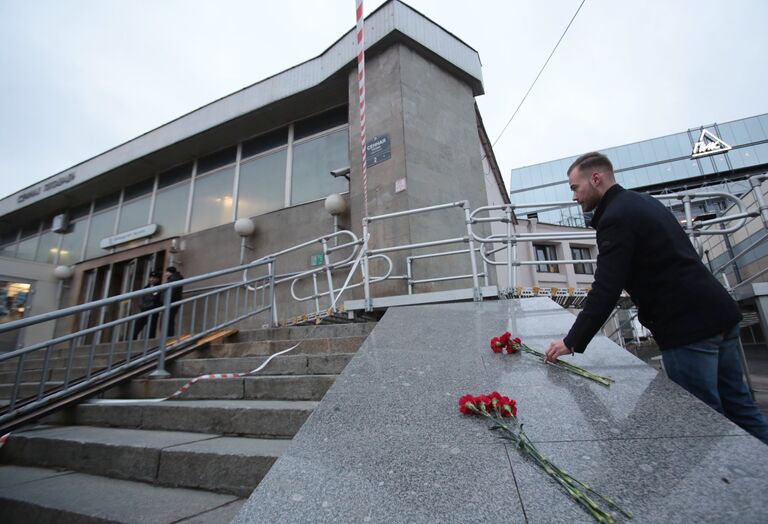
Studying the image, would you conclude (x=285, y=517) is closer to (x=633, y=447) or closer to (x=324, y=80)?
(x=633, y=447)

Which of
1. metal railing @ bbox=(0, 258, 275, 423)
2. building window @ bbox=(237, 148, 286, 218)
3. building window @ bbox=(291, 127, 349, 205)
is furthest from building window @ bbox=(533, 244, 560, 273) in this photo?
metal railing @ bbox=(0, 258, 275, 423)

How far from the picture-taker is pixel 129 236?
11.0 m

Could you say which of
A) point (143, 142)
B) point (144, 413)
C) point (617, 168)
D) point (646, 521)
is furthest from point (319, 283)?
point (617, 168)

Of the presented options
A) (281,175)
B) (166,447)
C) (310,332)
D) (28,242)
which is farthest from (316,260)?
(28,242)

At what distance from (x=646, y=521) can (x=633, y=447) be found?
13.9 inches

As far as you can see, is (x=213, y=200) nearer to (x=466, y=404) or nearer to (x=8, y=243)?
(x=466, y=404)

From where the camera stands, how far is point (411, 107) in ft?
23.7

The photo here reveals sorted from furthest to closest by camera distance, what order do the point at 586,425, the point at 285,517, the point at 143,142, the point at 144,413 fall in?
the point at 143,142 → the point at 144,413 → the point at 586,425 → the point at 285,517

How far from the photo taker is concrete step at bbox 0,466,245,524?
1.65 metres

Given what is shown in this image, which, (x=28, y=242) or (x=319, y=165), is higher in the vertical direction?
(x=28, y=242)

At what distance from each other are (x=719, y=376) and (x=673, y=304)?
444mm

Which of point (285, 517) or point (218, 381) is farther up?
point (218, 381)

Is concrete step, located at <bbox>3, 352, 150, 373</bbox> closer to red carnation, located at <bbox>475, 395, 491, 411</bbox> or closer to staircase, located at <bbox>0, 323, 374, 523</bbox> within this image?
staircase, located at <bbox>0, 323, 374, 523</bbox>

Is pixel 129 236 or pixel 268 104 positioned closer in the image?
pixel 268 104
